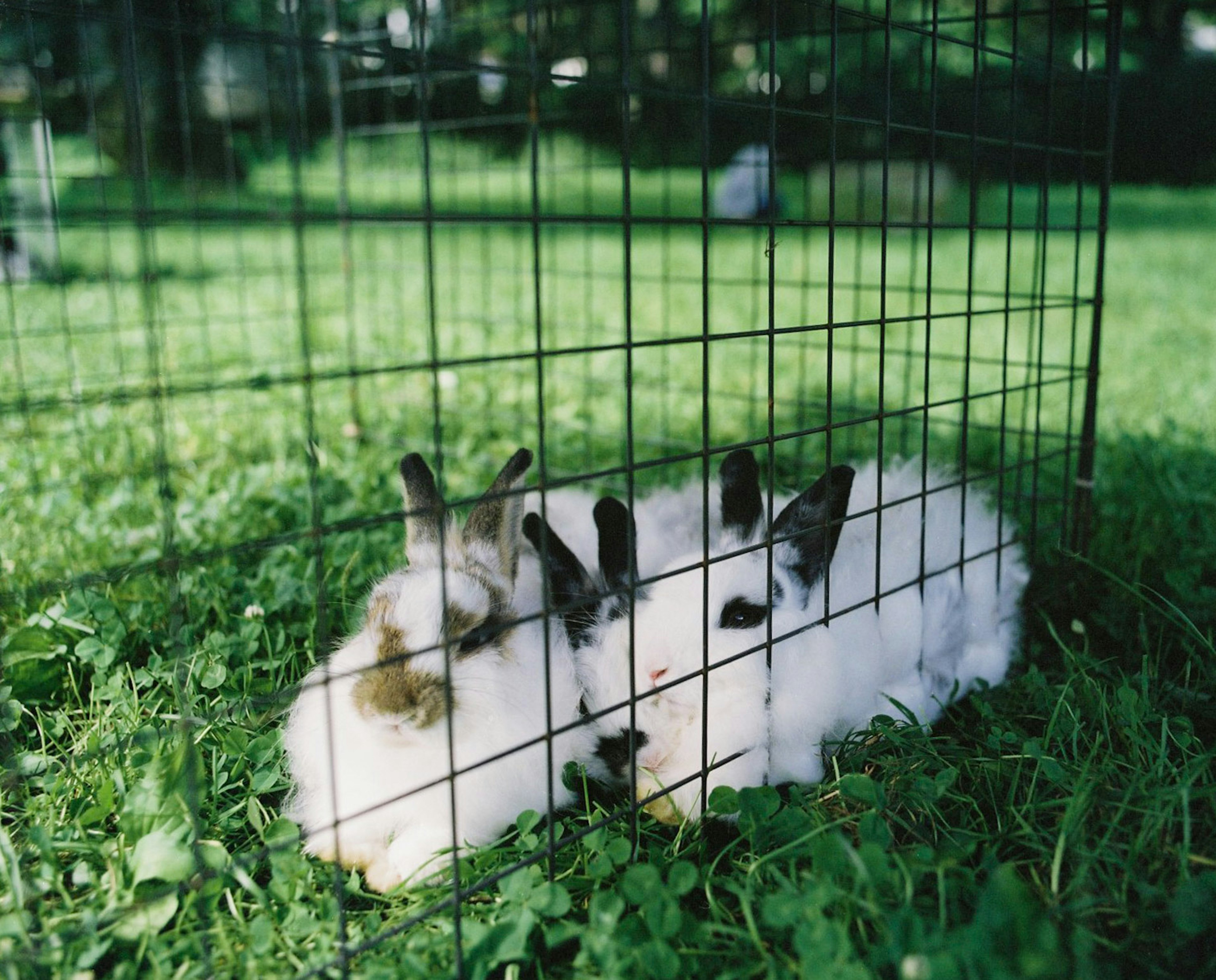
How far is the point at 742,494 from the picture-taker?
195cm

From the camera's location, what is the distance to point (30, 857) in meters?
1.41

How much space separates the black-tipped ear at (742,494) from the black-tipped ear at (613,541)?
240 millimetres

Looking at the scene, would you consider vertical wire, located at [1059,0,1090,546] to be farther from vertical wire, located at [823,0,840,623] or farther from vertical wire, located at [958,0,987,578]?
vertical wire, located at [823,0,840,623]

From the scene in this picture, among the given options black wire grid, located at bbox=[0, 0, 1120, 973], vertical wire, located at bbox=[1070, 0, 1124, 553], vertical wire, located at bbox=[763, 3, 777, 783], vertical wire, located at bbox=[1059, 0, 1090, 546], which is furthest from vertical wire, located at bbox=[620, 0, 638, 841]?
vertical wire, located at bbox=[1070, 0, 1124, 553]

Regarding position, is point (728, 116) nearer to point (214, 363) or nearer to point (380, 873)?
point (214, 363)

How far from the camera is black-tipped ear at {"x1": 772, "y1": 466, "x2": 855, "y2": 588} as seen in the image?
178cm

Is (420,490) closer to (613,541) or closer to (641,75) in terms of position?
(613,541)

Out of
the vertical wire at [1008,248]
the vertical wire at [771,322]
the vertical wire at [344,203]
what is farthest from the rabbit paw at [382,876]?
the vertical wire at [1008,248]

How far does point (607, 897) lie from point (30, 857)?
77cm

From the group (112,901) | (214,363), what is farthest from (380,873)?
(214,363)

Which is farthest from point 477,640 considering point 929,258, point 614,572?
point 929,258

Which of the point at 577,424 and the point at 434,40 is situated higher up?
the point at 434,40

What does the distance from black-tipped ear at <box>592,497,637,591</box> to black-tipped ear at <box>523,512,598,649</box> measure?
1.8 inches

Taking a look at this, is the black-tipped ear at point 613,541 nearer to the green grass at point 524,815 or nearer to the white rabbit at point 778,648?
the white rabbit at point 778,648
